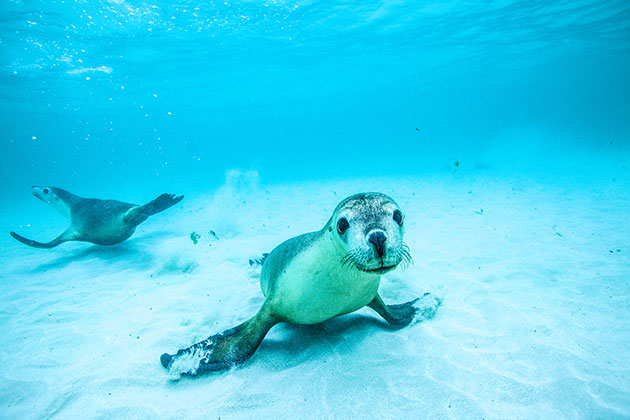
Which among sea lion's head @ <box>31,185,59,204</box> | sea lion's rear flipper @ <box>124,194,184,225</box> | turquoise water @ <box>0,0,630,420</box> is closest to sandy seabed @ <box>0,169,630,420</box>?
turquoise water @ <box>0,0,630,420</box>

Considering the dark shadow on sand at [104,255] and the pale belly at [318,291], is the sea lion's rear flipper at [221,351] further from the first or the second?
the dark shadow on sand at [104,255]

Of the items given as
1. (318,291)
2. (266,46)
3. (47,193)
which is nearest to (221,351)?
(318,291)

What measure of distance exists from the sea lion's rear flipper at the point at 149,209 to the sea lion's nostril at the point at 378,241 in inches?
210

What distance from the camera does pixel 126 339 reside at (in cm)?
329

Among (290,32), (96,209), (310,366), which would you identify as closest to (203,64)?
(290,32)

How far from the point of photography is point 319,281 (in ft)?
7.94

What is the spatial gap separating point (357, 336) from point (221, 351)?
3.99ft

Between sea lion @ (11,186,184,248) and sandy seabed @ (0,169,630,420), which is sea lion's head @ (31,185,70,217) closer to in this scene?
sea lion @ (11,186,184,248)

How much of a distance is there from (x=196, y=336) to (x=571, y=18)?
27.9 meters

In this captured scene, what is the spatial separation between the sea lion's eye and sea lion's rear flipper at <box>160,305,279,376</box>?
1122 mm

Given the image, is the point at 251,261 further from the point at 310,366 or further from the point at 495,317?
the point at 495,317

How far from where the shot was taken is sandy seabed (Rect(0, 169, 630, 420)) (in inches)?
83.6

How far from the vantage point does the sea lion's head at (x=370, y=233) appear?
5.96 ft

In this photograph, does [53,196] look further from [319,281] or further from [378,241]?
[378,241]
